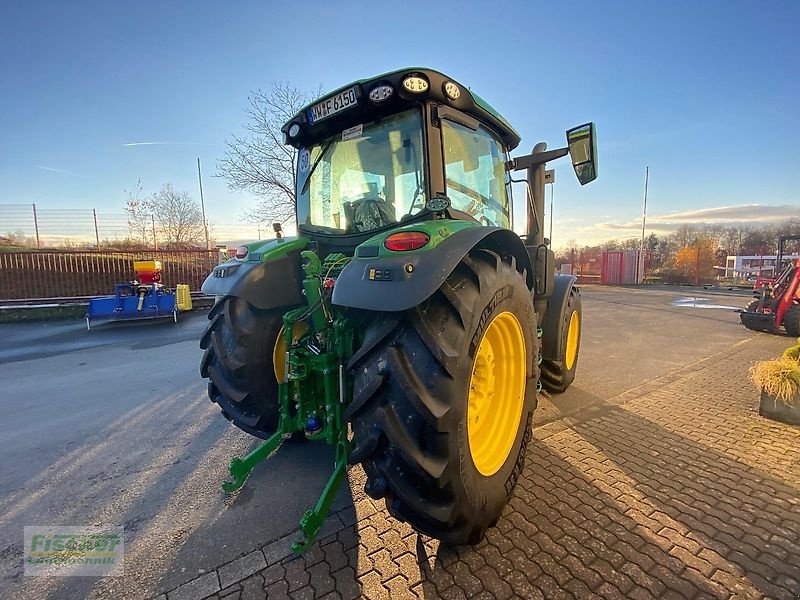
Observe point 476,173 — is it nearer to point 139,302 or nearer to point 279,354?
point 279,354

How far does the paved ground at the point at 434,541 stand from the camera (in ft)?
5.59

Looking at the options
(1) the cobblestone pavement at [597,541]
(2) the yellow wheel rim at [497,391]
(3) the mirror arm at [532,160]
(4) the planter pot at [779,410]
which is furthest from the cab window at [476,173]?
(4) the planter pot at [779,410]

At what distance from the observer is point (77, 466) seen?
2.78 m

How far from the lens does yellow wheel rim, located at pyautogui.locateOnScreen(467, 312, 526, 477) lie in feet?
7.02

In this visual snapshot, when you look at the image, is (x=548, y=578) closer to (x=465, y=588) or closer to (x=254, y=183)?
(x=465, y=588)

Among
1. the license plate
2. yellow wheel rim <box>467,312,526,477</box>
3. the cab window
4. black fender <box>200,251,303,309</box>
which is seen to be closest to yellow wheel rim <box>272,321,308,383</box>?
black fender <box>200,251,303,309</box>

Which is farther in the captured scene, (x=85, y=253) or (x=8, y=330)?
(x=85, y=253)

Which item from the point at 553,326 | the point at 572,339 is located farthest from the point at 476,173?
the point at 572,339

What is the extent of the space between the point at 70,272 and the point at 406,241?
1458 cm

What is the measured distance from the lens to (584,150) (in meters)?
2.98

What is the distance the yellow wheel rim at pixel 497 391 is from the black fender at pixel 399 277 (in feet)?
1.92

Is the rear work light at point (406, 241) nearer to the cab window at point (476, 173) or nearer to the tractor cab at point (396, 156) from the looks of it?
the tractor cab at point (396, 156)

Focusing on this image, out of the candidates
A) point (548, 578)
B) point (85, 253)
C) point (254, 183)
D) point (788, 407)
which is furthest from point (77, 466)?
point (254, 183)

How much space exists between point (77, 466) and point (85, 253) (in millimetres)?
12381
